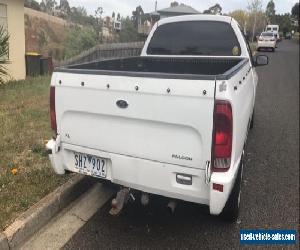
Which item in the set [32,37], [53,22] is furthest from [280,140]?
[53,22]

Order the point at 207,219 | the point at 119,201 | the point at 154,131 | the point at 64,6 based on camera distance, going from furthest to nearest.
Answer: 1. the point at 64,6
2. the point at 207,219
3. the point at 119,201
4. the point at 154,131

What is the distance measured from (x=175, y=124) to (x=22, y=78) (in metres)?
10.6

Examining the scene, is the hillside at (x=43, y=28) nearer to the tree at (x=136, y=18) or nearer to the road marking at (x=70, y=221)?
the tree at (x=136, y=18)

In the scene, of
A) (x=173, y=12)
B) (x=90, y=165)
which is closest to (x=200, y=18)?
(x=90, y=165)

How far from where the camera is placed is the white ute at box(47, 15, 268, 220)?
114 inches

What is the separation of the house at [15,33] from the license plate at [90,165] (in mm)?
9040

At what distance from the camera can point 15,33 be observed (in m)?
12.1

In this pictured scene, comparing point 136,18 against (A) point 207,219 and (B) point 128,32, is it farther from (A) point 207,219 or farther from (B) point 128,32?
(A) point 207,219

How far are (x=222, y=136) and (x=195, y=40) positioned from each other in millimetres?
2985

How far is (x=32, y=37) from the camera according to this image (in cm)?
3644

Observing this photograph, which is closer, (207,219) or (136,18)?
(207,219)

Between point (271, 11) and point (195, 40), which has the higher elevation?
point (271, 11)

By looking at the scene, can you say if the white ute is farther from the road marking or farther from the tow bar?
the road marking

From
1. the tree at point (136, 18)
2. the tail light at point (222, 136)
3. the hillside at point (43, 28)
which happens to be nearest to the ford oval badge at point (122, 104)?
the tail light at point (222, 136)
